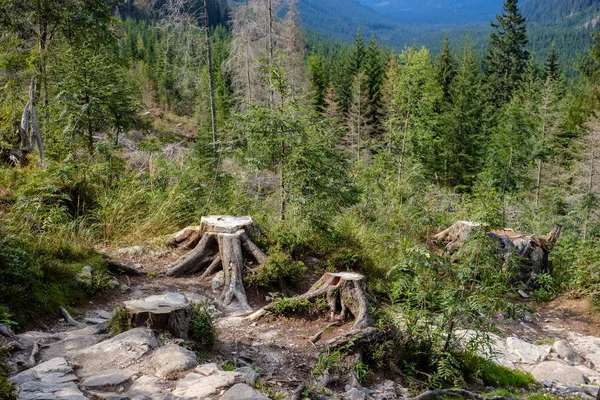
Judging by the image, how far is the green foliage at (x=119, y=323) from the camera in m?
4.00

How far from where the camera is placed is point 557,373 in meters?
5.43

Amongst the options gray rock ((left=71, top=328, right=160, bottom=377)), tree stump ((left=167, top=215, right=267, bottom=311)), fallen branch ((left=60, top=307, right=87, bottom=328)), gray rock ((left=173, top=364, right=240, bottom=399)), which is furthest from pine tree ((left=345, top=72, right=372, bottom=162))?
gray rock ((left=173, top=364, right=240, bottom=399))

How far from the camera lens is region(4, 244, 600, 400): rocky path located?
Answer: 309cm

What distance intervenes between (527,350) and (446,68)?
1407 inches

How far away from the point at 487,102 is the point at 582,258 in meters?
33.5

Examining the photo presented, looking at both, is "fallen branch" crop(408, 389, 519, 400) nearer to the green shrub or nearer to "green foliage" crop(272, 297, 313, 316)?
"green foliage" crop(272, 297, 313, 316)

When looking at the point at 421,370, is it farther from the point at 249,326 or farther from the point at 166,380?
the point at 166,380

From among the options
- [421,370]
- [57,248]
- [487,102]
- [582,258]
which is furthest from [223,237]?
[487,102]

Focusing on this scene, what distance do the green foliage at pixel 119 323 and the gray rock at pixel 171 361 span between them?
64 centimetres

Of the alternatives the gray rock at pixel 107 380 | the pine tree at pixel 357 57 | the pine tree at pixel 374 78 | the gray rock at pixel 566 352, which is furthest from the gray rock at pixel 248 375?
the pine tree at pixel 357 57

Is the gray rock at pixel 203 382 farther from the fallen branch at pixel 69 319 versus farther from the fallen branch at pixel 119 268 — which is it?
the fallen branch at pixel 119 268

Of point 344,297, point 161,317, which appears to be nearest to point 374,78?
point 344,297

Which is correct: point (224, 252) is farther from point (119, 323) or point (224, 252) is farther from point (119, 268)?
point (119, 323)

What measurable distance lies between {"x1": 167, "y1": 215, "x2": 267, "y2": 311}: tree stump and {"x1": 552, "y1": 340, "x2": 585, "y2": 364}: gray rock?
4.12 m
